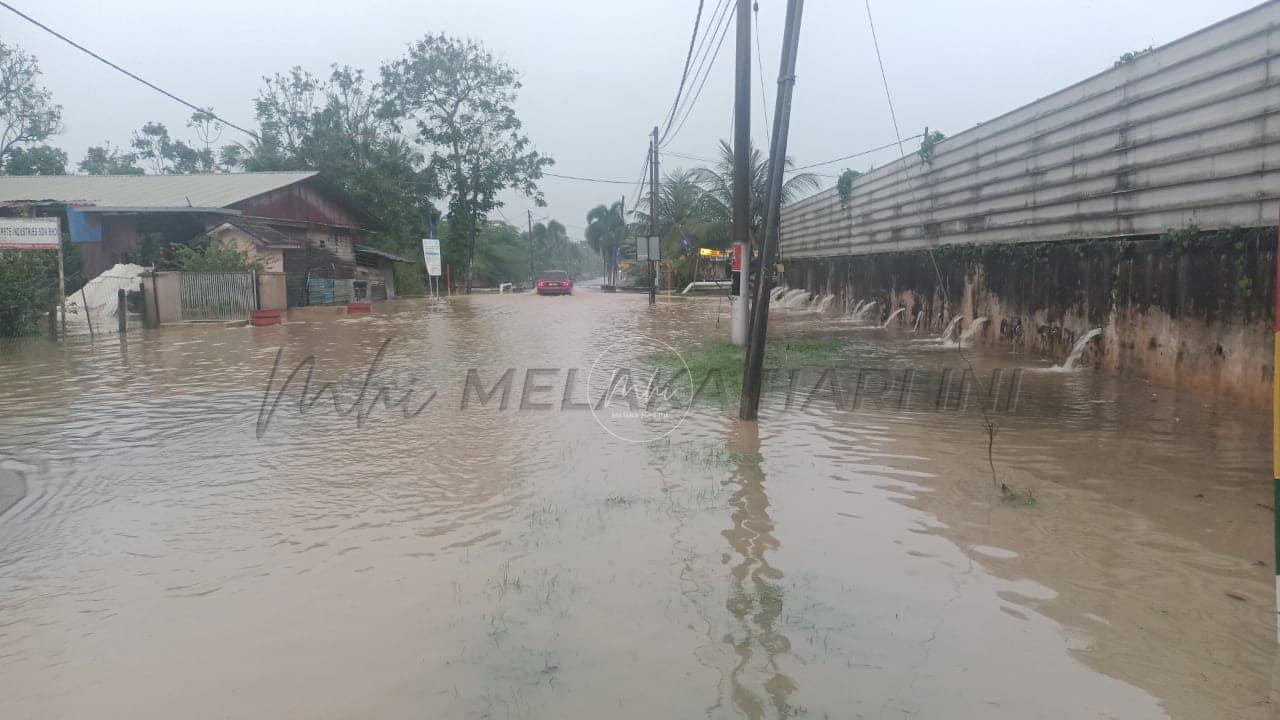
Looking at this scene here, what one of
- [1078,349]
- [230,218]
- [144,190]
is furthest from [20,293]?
[1078,349]

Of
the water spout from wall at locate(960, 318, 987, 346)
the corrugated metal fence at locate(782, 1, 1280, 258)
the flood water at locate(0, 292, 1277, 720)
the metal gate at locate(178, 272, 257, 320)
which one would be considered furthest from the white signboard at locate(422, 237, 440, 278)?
the flood water at locate(0, 292, 1277, 720)

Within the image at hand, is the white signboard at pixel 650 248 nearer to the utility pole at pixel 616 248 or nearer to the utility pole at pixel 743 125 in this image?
the utility pole at pixel 743 125

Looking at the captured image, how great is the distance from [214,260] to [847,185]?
58.0ft

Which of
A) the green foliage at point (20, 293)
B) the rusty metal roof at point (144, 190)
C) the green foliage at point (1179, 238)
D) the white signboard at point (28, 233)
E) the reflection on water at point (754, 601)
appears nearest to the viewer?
the reflection on water at point (754, 601)

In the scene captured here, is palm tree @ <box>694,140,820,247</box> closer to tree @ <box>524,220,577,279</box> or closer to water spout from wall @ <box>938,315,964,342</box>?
water spout from wall @ <box>938,315,964,342</box>

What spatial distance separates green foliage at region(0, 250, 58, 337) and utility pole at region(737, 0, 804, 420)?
16.6m

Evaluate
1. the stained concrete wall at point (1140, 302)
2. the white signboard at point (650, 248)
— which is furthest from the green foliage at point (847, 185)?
the white signboard at point (650, 248)

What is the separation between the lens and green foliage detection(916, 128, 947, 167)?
16.5 meters

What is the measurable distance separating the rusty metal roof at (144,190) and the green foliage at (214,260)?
100 inches

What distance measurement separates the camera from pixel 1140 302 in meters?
9.73

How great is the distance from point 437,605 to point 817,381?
7.70m

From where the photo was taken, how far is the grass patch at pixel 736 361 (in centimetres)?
1067

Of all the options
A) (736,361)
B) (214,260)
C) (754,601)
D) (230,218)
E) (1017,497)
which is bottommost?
(754,601)

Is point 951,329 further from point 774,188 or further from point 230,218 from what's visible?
point 230,218
